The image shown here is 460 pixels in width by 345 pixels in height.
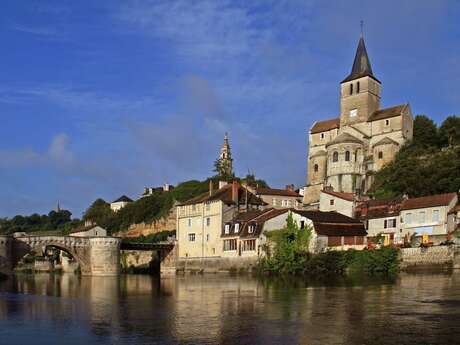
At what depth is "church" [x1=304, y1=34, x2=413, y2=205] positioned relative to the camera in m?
73.8

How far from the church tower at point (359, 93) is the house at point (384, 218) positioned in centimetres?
2126

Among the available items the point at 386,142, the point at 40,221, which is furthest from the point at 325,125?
the point at 40,221

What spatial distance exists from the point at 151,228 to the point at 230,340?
78.9 m

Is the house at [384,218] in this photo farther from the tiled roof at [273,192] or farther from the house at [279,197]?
the tiled roof at [273,192]

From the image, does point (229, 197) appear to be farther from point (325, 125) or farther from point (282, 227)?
point (325, 125)

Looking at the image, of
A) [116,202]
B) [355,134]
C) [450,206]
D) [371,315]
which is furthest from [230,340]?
[116,202]

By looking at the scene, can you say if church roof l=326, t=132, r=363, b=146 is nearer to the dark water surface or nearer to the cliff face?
the cliff face

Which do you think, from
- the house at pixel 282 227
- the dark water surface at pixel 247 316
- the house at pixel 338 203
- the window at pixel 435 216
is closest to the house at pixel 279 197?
the house at pixel 282 227

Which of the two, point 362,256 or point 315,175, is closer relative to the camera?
point 362,256

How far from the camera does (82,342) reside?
1895 cm

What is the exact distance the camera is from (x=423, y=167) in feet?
209

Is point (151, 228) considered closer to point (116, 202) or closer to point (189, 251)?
point (189, 251)

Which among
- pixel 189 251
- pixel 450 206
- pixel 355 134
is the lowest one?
pixel 189 251

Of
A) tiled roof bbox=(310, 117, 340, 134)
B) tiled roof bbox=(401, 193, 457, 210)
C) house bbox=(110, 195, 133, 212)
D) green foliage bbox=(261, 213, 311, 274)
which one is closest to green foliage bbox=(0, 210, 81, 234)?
house bbox=(110, 195, 133, 212)
